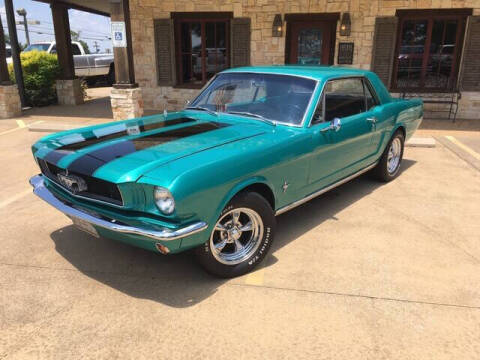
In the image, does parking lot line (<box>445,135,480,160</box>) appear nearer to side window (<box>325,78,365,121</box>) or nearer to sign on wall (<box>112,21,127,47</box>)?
side window (<box>325,78,365,121</box>)

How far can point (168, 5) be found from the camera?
10992 millimetres

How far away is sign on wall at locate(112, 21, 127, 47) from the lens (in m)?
8.74

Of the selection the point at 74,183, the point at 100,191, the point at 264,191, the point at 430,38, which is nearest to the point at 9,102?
the point at 74,183

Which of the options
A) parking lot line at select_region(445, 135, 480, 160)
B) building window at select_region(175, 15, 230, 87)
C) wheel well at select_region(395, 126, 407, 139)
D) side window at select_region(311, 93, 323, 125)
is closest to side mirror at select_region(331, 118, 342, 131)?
side window at select_region(311, 93, 323, 125)

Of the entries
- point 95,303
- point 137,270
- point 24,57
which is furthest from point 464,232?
point 24,57

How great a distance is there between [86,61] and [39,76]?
6.62 meters

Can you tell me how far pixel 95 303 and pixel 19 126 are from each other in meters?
8.06

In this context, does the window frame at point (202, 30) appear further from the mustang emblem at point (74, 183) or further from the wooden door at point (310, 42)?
the mustang emblem at point (74, 183)

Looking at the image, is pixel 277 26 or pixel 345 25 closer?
pixel 345 25

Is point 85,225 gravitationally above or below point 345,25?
below

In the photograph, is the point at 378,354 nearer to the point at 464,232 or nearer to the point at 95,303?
the point at 95,303

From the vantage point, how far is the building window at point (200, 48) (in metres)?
11.1

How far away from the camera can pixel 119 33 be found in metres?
8.75

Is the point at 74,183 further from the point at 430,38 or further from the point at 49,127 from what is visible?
the point at 430,38
